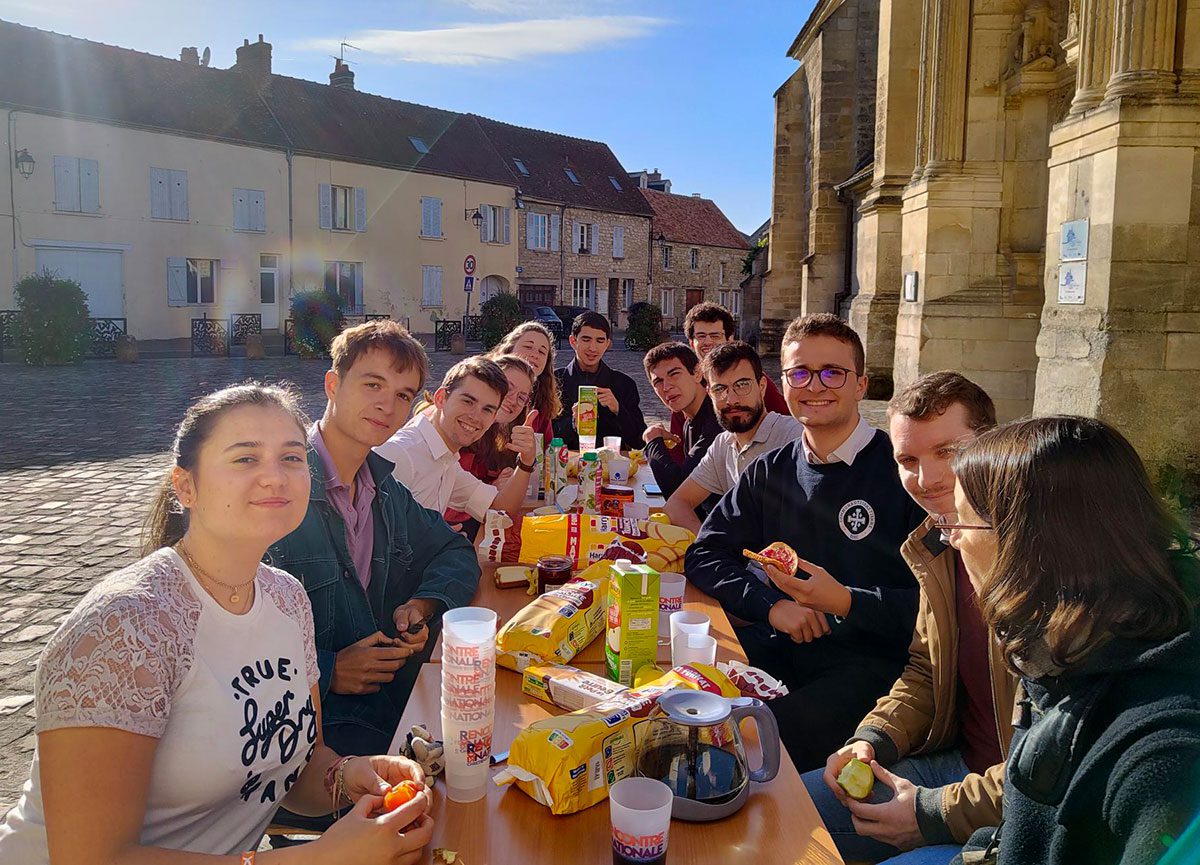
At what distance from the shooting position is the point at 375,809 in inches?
73.3

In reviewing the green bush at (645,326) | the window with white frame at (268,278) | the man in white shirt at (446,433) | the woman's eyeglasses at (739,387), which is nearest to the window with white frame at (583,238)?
the green bush at (645,326)

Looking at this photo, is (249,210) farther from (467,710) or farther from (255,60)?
(467,710)

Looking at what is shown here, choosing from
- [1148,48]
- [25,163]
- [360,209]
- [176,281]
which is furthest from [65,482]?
[360,209]

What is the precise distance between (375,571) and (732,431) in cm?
229

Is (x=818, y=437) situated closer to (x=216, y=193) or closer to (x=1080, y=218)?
(x=1080, y=218)

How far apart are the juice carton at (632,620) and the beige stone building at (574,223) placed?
37.7 metres

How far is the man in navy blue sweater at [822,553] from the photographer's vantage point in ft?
10.2

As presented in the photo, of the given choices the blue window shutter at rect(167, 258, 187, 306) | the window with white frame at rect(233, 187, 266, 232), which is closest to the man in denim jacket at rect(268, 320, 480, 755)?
the blue window shutter at rect(167, 258, 187, 306)

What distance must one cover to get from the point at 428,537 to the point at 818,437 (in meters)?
1.53

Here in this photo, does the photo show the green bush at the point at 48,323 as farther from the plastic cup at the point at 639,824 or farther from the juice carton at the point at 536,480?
the plastic cup at the point at 639,824

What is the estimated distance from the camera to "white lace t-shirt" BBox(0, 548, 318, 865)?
1.64 meters

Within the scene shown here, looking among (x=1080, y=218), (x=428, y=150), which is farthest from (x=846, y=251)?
(x=428, y=150)

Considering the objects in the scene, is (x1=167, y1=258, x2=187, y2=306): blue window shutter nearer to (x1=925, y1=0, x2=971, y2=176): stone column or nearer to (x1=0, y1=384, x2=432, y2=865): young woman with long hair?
(x1=925, y1=0, x2=971, y2=176): stone column

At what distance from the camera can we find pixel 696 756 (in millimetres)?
1865
